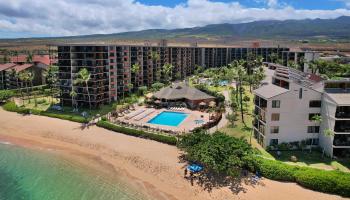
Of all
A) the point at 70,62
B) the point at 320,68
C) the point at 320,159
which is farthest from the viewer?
the point at 320,68

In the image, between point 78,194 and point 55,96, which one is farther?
point 55,96

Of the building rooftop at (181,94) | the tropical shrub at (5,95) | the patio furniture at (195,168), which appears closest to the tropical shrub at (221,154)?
the patio furniture at (195,168)

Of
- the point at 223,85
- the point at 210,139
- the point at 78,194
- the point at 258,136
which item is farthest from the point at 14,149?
the point at 223,85

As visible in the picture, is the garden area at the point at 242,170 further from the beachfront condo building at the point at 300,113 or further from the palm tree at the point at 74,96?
the palm tree at the point at 74,96

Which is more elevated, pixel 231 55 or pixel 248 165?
pixel 231 55

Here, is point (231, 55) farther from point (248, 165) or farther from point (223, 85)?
point (248, 165)

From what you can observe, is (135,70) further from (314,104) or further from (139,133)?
(314,104)
